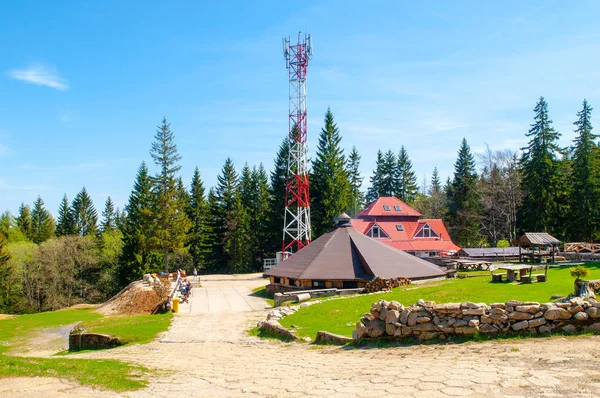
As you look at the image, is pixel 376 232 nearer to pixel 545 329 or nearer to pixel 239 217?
Result: pixel 239 217

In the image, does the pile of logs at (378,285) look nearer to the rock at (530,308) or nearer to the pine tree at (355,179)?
the rock at (530,308)

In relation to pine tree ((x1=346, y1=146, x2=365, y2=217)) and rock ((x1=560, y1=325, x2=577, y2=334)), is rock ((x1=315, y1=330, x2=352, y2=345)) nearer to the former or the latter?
rock ((x1=560, y1=325, x2=577, y2=334))

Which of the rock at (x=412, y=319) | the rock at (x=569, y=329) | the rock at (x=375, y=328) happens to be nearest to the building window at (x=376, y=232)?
the rock at (x=375, y=328)

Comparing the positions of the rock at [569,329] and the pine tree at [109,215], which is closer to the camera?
the rock at [569,329]

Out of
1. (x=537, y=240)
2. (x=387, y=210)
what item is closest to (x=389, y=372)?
(x=537, y=240)

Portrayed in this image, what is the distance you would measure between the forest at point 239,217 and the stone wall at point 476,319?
3754 centimetres

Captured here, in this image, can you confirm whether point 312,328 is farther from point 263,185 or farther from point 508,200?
point 263,185

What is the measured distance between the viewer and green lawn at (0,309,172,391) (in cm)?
835

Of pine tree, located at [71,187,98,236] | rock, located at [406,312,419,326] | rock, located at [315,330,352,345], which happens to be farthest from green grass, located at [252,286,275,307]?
pine tree, located at [71,187,98,236]

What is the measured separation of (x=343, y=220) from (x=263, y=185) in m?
33.1

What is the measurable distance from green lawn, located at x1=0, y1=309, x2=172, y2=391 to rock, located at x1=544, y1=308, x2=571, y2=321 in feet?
27.7

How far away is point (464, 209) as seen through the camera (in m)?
63.9

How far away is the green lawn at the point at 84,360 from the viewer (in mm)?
8352

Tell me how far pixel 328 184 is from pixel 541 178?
77.7 feet
